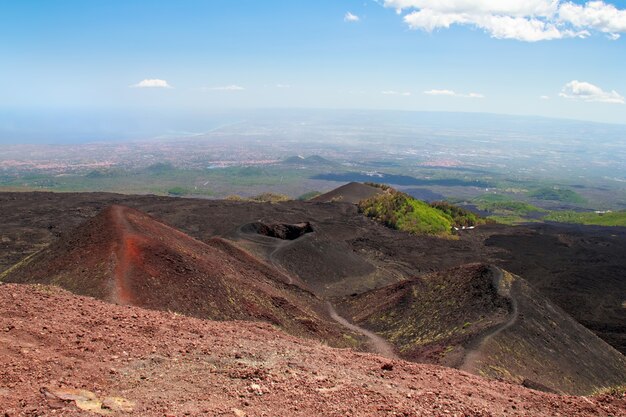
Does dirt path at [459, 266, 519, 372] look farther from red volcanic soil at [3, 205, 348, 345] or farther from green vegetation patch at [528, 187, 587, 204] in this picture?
green vegetation patch at [528, 187, 587, 204]

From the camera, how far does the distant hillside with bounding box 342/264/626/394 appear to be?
731 inches

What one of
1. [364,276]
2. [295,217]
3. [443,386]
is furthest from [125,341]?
[295,217]

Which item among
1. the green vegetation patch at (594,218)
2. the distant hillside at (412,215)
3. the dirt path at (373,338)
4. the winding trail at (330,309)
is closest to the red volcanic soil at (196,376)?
the winding trail at (330,309)

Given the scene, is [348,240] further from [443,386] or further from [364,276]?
[443,386]

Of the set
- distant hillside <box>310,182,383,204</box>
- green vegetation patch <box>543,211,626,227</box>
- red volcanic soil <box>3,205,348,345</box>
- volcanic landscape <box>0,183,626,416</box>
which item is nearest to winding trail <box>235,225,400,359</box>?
volcanic landscape <box>0,183,626,416</box>

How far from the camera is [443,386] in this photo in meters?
11.5

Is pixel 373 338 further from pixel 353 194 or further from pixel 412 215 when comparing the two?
pixel 353 194

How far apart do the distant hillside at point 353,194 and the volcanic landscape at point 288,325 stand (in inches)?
747

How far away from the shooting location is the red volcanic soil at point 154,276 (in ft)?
62.3

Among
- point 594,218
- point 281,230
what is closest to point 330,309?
point 281,230

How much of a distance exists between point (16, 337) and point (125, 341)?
2213 millimetres

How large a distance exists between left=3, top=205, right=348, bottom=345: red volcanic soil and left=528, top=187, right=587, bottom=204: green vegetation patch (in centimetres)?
12158

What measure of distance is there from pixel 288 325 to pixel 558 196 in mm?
130222

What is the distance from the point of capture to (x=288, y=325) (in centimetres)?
2109
